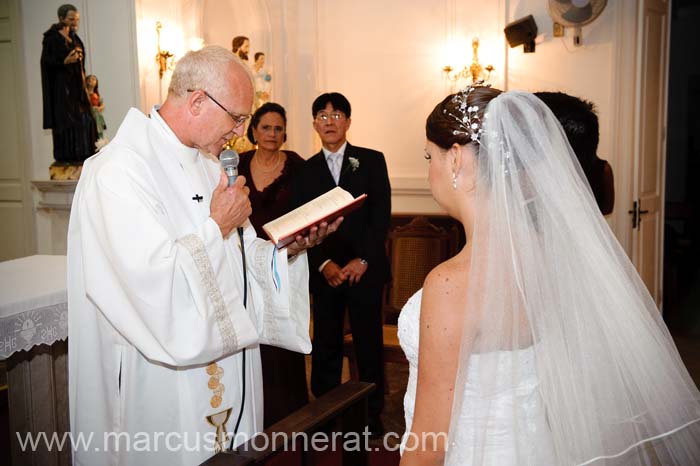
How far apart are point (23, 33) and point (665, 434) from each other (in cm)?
694

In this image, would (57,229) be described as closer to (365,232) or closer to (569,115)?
(365,232)

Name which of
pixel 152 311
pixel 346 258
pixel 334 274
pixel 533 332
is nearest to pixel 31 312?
pixel 152 311

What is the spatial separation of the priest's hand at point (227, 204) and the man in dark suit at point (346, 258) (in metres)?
1.91

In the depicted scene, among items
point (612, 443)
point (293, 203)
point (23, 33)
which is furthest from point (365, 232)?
point (23, 33)

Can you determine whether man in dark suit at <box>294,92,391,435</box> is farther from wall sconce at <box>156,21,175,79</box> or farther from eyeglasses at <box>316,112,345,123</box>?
wall sconce at <box>156,21,175,79</box>

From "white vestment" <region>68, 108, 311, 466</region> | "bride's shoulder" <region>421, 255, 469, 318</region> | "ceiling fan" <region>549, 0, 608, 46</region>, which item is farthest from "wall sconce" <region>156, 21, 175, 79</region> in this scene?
"bride's shoulder" <region>421, 255, 469, 318</region>

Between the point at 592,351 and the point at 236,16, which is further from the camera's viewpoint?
the point at 236,16

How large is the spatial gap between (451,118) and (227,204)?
911 mm

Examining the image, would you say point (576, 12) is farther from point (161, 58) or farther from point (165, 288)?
point (165, 288)

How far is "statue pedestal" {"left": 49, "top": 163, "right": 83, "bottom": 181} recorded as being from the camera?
6.25 m

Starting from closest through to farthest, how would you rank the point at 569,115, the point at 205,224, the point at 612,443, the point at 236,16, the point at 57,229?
the point at 612,443, the point at 569,115, the point at 205,224, the point at 57,229, the point at 236,16

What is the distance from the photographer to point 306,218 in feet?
8.60

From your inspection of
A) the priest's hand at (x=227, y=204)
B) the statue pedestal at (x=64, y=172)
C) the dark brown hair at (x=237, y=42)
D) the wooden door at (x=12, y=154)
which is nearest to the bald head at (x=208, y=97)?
the priest's hand at (x=227, y=204)

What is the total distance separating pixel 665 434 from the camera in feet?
5.20
